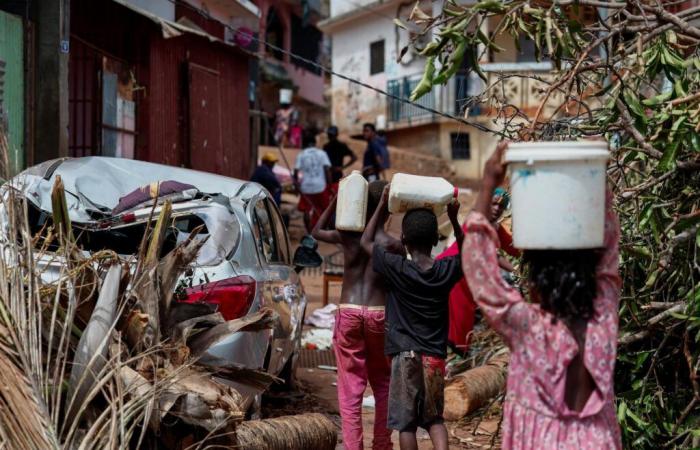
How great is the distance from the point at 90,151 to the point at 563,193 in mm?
9914

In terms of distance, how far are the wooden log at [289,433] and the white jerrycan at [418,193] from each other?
1358 millimetres

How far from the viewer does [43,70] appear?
407 inches

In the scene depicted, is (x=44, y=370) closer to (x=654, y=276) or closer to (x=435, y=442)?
(x=435, y=442)

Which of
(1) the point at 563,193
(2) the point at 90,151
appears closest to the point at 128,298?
(1) the point at 563,193

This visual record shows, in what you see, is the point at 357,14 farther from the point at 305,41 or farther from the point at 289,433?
the point at 289,433

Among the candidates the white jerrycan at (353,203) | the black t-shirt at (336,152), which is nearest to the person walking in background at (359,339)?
the white jerrycan at (353,203)

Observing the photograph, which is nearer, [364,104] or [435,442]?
[435,442]

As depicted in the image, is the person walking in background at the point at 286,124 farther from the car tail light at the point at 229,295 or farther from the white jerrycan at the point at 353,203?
the white jerrycan at the point at 353,203

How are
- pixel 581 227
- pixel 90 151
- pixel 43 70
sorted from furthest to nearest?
pixel 90 151, pixel 43 70, pixel 581 227

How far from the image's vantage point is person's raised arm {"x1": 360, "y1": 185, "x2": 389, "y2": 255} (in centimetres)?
568

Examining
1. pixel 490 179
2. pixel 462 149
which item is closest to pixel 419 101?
pixel 462 149

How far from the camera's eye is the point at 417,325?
5.35 m

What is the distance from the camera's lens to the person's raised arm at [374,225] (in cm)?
568

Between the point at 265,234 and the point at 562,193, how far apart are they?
13.9 feet
